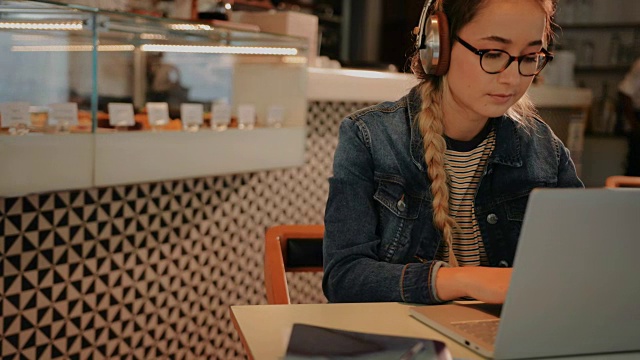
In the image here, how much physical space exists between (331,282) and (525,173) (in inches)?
21.4

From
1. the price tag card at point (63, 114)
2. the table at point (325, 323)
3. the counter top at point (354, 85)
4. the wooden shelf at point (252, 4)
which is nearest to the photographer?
the table at point (325, 323)

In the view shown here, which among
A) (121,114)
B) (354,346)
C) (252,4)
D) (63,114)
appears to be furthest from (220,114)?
(252,4)

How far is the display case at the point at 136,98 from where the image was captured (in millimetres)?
1947

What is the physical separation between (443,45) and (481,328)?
656 mm

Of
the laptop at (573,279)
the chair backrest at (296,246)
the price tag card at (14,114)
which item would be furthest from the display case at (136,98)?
the laptop at (573,279)

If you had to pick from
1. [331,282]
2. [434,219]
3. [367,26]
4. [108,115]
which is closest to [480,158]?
[434,219]

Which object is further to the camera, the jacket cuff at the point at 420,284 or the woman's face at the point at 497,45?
the woman's face at the point at 497,45

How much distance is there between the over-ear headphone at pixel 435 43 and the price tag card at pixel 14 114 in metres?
1.06

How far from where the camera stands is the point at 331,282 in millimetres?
A: 1449

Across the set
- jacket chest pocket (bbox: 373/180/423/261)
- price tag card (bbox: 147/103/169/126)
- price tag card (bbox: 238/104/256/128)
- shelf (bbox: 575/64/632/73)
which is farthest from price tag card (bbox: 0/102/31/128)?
shelf (bbox: 575/64/632/73)

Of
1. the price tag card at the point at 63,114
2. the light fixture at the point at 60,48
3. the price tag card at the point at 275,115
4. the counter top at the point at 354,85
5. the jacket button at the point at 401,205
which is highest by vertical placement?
the light fixture at the point at 60,48

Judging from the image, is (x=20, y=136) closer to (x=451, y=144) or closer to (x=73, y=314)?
(x=73, y=314)

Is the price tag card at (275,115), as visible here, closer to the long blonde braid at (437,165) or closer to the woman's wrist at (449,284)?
the long blonde braid at (437,165)

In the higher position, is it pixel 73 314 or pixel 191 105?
pixel 191 105
